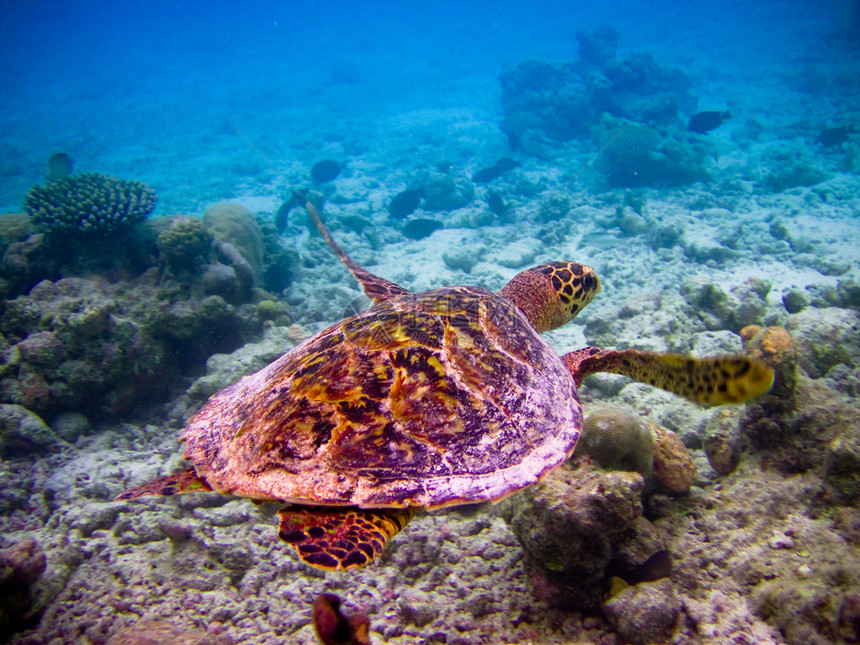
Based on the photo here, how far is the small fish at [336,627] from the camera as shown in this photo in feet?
3.82

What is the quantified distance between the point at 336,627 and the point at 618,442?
207 centimetres

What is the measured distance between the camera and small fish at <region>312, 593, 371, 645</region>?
1.17m

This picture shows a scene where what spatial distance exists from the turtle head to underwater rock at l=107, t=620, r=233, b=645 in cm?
308

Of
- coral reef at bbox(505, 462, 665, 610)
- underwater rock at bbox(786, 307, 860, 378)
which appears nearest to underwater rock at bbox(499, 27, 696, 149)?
underwater rock at bbox(786, 307, 860, 378)

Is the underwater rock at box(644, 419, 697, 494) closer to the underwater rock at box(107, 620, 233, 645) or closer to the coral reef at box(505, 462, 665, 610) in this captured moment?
the coral reef at box(505, 462, 665, 610)

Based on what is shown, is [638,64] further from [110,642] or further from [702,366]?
[110,642]

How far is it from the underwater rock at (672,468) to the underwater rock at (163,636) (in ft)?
9.55

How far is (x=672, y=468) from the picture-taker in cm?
263

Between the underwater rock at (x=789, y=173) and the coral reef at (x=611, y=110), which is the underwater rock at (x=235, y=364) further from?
the underwater rock at (x=789, y=173)

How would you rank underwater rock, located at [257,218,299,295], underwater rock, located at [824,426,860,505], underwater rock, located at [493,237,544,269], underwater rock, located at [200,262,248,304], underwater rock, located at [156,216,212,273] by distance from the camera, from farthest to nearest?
underwater rock, located at [493,237,544,269], underwater rock, located at [257,218,299,295], underwater rock, located at [200,262,248,304], underwater rock, located at [156,216,212,273], underwater rock, located at [824,426,860,505]

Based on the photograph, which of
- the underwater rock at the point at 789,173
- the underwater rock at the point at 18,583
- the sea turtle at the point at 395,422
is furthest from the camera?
the underwater rock at the point at 789,173

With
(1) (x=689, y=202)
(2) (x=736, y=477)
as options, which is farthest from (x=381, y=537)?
(1) (x=689, y=202)

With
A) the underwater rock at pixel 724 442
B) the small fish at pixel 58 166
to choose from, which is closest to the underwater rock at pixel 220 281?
the underwater rock at pixel 724 442

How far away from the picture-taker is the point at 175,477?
80.8 inches
